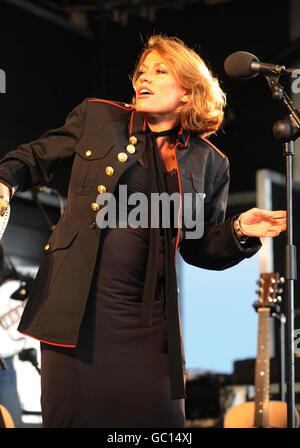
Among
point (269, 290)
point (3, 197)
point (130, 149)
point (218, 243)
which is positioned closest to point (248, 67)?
point (130, 149)

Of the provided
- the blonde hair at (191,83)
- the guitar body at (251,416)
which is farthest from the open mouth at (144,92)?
the guitar body at (251,416)

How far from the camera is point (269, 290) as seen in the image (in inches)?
146

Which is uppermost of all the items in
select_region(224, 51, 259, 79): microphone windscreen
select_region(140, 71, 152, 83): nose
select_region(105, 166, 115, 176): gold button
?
select_region(224, 51, 259, 79): microphone windscreen

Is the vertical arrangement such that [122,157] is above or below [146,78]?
below

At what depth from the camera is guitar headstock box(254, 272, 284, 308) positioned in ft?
12.1

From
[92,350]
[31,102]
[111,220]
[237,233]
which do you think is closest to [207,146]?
[237,233]

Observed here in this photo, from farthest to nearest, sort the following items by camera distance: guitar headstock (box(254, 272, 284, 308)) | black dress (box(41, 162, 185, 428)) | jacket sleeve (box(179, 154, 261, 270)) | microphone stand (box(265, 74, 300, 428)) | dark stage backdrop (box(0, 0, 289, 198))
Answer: dark stage backdrop (box(0, 0, 289, 198))
guitar headstock (box(254, 272, 284, 308))
jacket sleeve (box(179, 154, 261, 270))
microphone stand (box(265, 74, 300, 428))
black dress (box(41, 162, 185, 428))

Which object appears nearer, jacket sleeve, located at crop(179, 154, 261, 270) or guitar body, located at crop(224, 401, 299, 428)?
jacket sleeve, located at crop(179, 154, 261, 270)

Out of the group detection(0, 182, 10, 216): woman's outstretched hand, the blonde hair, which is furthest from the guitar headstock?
detection(0, 182, 10, 216): woman's outstretched hand

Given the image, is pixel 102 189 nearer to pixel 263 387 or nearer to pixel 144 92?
pixel 144 92

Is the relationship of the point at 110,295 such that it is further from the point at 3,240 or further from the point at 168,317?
the point at 3,240

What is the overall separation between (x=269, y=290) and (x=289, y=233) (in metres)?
1.79

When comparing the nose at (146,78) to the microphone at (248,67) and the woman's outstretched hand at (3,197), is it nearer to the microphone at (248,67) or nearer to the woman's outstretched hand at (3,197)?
the microphone at (248,67)

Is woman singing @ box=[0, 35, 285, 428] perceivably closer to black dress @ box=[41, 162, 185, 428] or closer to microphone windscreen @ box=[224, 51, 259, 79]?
black dress @ box=[41, 162, 185, 428]
